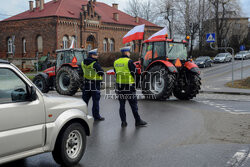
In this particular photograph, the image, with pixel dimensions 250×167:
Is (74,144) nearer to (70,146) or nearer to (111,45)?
(70,146)

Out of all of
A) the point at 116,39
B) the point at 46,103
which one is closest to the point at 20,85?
the point at 46,103

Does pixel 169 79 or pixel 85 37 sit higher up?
pixel 85 37

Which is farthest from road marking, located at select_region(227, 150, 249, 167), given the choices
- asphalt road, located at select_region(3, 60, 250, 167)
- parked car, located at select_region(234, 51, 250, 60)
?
parked car, located at select_region(234, 51, 250, 60)

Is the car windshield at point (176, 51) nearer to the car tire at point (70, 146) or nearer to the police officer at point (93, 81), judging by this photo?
the police officer at point (93, 81)

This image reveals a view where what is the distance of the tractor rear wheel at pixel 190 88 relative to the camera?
14445mm

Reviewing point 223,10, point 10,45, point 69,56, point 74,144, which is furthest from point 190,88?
point 223,10

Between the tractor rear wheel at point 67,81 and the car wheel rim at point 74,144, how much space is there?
1059cm

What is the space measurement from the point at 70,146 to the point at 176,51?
1008cm

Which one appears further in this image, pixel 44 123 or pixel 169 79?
pixel 169 79

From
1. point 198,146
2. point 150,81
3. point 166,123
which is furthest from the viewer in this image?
point 150,81

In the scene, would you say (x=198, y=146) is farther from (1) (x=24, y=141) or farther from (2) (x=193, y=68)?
(2) (x=193, y=68)

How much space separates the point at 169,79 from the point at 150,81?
113cm

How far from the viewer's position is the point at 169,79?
43.9ft

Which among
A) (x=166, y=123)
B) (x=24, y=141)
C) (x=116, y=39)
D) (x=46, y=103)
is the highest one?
(x=116, y=39)
